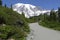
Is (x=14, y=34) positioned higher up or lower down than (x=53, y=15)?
higher up

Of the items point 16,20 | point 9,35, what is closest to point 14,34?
point 9,35

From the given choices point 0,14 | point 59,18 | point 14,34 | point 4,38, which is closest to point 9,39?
point 4,38

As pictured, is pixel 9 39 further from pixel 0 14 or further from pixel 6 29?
pixel 0 14

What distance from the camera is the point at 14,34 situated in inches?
649

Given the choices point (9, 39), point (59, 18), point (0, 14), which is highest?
point (0, 14)

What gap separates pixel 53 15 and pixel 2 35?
60099 millimetres

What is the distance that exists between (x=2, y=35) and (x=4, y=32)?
77 cm

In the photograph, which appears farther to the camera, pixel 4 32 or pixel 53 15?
pixel 53 15

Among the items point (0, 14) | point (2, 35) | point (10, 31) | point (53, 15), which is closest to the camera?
point (2, 35)

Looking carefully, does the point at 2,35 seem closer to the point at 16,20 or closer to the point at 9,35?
the point at 9,35

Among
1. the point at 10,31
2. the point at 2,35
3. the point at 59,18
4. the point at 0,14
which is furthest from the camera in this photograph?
the point at 59,18

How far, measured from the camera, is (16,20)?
908 inches

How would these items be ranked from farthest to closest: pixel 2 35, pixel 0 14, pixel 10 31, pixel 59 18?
pixel 59 18, pixel 0 14, pixel 10 31, pixel 2 35

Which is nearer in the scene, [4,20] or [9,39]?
[9,39]
